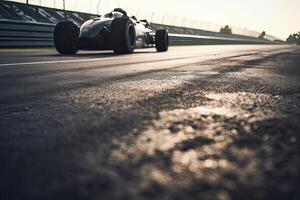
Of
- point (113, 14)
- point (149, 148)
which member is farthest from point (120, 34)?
point (149, 148)

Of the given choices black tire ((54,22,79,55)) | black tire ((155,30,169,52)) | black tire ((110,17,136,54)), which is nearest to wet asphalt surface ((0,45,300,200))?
black tire ((110,17,136,54))

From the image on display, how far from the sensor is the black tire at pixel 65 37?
27.6ft

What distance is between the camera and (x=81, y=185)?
2.20 ft

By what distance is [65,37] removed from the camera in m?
8.34

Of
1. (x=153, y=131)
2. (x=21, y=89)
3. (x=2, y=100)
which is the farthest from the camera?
(x=21, y=89)

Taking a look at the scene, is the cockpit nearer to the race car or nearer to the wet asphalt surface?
the race car

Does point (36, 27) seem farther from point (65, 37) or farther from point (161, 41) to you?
point (65, 37)

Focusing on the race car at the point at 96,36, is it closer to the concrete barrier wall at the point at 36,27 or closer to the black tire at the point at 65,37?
the black tire at the point at 65,37

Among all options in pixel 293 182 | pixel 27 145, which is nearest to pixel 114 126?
pixel 27 145

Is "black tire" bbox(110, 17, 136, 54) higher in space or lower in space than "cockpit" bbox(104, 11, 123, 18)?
lower

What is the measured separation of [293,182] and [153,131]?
0.53 m

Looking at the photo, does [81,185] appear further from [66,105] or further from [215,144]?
[66,105]

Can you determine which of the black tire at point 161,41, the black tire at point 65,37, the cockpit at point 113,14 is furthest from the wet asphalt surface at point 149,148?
the black tire at point 161,41

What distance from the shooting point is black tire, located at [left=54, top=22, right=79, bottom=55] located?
332 inches
